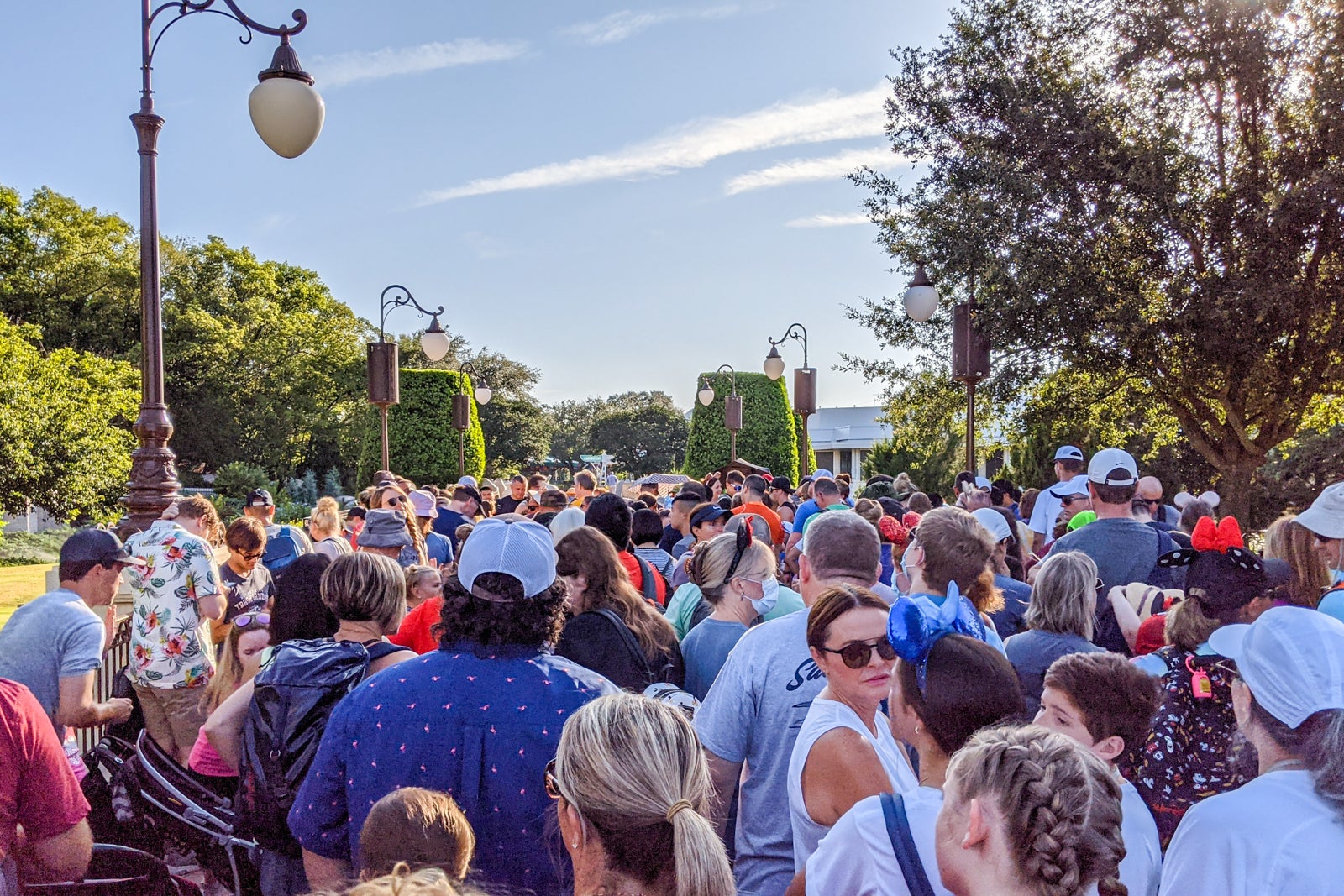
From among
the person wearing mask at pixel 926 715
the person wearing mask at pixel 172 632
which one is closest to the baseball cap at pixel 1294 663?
the person wearing mask at pixel 926 715

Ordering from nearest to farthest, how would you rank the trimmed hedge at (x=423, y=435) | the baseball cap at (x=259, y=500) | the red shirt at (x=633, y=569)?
1. the red shirt at (x=633, y=569)
2. the baseball cap at (x=259, y=500)
3. the trimmed hedge at (x=423, y=435)

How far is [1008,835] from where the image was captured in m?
1.58

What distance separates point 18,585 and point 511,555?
17.2 meters

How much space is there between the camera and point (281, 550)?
6.47m

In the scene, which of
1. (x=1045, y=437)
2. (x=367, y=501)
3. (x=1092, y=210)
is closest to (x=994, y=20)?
(x=1092, y=210)

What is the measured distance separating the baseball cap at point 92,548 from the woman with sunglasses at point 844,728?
316 cm

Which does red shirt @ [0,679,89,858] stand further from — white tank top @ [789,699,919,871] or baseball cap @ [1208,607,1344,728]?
baseball cap @ [1208,607,1344,728]

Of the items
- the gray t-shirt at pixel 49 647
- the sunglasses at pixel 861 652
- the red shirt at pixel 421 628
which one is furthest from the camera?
the red shirt at pixel 421 628

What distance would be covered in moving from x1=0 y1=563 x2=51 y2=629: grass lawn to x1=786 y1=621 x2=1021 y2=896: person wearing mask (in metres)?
12.8

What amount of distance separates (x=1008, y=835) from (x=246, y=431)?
43.2 metres

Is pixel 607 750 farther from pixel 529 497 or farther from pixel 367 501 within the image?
pixel 529 497

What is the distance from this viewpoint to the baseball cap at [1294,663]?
188 cm

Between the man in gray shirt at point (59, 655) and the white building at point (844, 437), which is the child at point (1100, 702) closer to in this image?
the man in gray shirt at point (59, 655)

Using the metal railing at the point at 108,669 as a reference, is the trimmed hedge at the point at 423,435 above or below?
above
